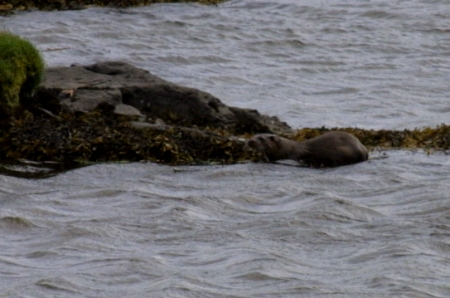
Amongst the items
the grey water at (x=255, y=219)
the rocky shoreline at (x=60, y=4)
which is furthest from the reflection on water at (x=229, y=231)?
the rocky shoreline at (x=60, y=4)

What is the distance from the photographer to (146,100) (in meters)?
12.3

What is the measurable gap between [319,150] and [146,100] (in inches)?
83.5

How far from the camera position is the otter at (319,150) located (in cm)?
1113

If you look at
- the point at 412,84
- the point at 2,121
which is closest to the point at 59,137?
the point at 2,121

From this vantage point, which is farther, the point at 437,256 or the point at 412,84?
the point at 412,84

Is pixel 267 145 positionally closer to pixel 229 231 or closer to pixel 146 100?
pixel 146 100

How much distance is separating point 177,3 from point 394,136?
1118cm

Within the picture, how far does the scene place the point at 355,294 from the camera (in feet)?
23.4

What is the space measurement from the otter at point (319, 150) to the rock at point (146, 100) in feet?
3.25

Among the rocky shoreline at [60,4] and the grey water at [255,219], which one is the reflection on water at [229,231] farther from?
the rocky shoreline at [60,4]

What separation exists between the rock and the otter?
990 millimetres

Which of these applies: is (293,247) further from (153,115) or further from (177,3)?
(177,3)

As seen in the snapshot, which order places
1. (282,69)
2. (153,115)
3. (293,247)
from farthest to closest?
(282,69) → (153,115) → (293,247)

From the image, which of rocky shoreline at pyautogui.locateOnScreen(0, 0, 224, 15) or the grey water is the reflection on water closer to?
the grey water
